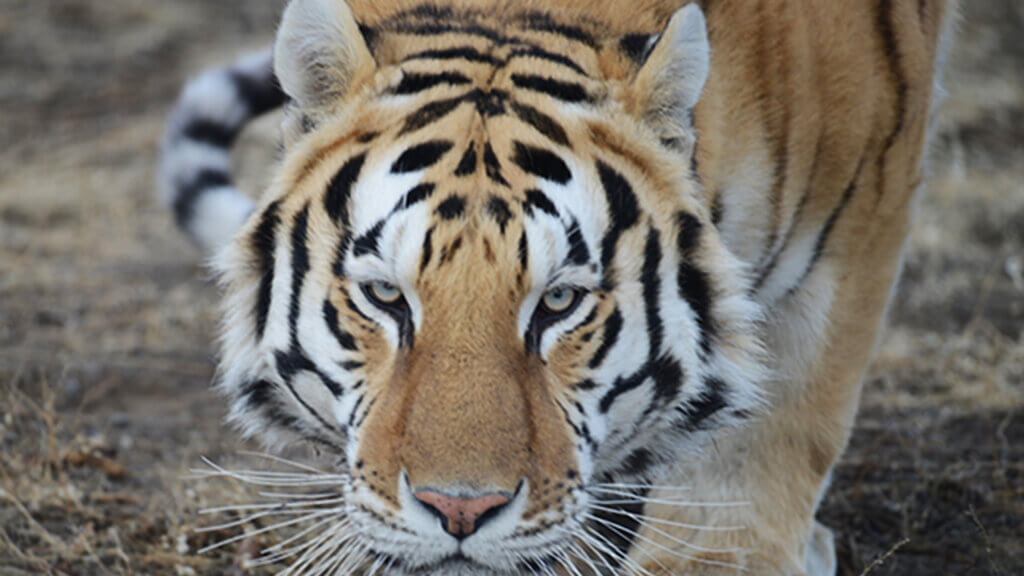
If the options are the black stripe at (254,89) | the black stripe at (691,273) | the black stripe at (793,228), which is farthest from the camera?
the black stripe at (254,89)

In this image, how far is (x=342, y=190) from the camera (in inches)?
75.5

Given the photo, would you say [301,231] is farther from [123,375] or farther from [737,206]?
[123,375]

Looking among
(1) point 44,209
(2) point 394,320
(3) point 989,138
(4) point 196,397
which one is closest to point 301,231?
(2) point 394,320

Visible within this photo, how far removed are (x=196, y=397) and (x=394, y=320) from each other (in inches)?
81.6

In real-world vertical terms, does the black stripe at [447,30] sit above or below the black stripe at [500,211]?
above

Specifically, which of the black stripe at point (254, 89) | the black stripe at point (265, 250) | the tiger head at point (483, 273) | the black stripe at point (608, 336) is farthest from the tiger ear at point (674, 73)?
the black stripe at point (254, 89)

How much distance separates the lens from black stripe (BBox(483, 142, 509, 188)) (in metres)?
1.82

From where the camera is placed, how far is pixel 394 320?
5.99ft

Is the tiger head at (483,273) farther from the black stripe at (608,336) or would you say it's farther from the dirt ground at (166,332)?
the dirt ground at (166,332)

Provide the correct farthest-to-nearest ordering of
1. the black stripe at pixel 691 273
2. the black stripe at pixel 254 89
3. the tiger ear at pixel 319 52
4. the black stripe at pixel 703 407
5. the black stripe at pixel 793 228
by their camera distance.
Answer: the black stripe at pixel 254 89 → the black stripe at pixel 793 228 → the black stripe at pixel 703 407 → the black stripe at pixel 691 273 → the tiger ear at pixel 319 52

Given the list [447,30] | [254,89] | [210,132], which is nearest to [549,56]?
[447,30]

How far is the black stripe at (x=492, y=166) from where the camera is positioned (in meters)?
1.82

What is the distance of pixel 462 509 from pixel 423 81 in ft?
2.44

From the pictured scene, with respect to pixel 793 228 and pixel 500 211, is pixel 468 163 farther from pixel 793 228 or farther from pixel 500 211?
pixel 793 228
